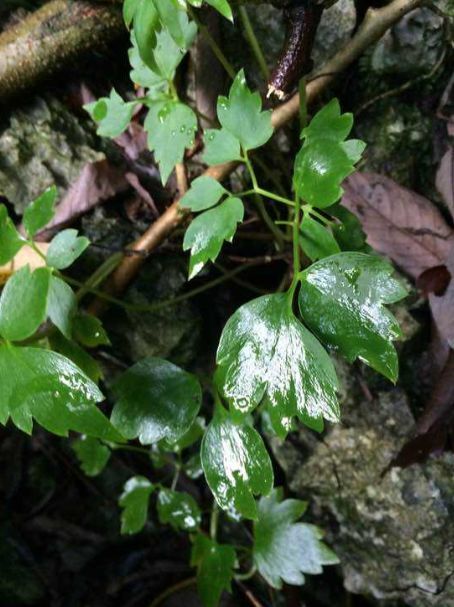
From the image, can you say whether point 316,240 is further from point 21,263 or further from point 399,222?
point 21,263

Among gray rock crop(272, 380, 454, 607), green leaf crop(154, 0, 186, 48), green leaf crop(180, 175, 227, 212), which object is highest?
green leaf crop(154, 0, 186, 48)

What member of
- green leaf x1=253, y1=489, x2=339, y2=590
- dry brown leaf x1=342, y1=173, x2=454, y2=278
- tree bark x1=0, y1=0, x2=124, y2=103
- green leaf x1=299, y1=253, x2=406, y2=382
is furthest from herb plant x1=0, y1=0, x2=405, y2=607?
green leaf x1=253, y1=489, x2=339, y2=590

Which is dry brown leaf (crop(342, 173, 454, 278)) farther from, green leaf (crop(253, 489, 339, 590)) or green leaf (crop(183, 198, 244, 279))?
green leaf (crop(253, 489, 339, 590))

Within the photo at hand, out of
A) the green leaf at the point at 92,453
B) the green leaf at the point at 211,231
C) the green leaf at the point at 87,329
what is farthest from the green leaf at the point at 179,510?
the green leaf at the point at 211,231

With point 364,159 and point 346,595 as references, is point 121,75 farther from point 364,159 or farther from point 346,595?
point 346,595

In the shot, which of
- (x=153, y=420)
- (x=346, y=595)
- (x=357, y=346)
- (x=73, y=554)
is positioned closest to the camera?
(x=357, y=346)

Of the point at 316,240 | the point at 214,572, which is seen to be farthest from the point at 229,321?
the point at 214,572

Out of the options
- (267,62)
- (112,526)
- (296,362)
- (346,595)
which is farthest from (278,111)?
(112,526)
